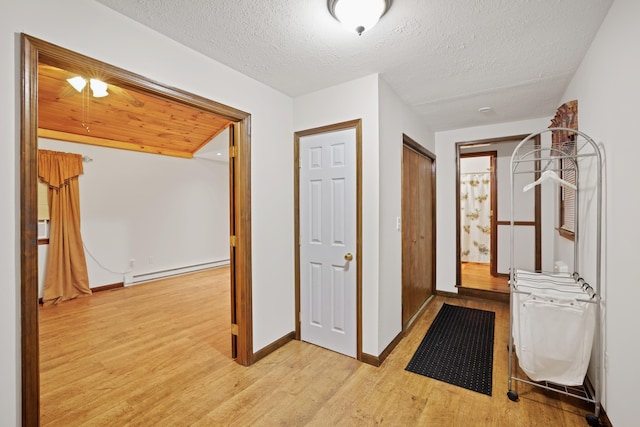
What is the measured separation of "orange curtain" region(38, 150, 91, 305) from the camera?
3.98m

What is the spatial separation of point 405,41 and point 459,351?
2.63 metres

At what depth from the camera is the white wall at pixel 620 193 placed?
1369 mm

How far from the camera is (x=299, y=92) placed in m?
2.73

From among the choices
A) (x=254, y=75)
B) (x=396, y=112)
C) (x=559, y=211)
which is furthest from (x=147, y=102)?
(x=559, y=211)

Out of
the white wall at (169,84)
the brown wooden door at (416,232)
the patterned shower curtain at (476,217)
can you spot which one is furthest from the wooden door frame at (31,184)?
the patterned shower curtain at (476,217)

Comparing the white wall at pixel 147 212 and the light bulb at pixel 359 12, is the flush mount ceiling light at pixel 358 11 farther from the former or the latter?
the white wall at pixel 147 212

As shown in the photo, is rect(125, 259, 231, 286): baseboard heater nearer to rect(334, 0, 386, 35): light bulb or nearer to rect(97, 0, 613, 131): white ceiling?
rect(97, 0, 613, 131): white ceiling

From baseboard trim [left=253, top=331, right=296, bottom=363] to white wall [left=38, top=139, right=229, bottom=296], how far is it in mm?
3591

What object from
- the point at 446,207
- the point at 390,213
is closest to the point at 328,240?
the point at 390,213

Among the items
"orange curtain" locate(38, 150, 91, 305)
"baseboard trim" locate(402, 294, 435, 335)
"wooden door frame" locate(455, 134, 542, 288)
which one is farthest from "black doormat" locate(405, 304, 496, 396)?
"orange curtain" locate(38, 150, 91, 305)

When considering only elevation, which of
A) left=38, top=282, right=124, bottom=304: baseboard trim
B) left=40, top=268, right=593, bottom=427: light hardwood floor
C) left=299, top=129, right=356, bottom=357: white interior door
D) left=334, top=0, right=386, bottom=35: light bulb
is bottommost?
left=40, top=268, right=593, bottom=427: light hardwood floor

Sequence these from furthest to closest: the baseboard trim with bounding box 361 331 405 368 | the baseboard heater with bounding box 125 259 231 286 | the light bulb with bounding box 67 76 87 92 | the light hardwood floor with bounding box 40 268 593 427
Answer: the baseboard heater with bounding box 125 259 231 286 → the light bulb with bounding box 67 76 87 92 → the baseboard trim with bounding box 361 331 405 368 → the light hardwood floor with bounding box 40 268 593 427

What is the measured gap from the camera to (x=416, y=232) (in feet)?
11.3

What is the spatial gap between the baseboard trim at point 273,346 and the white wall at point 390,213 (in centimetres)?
91
